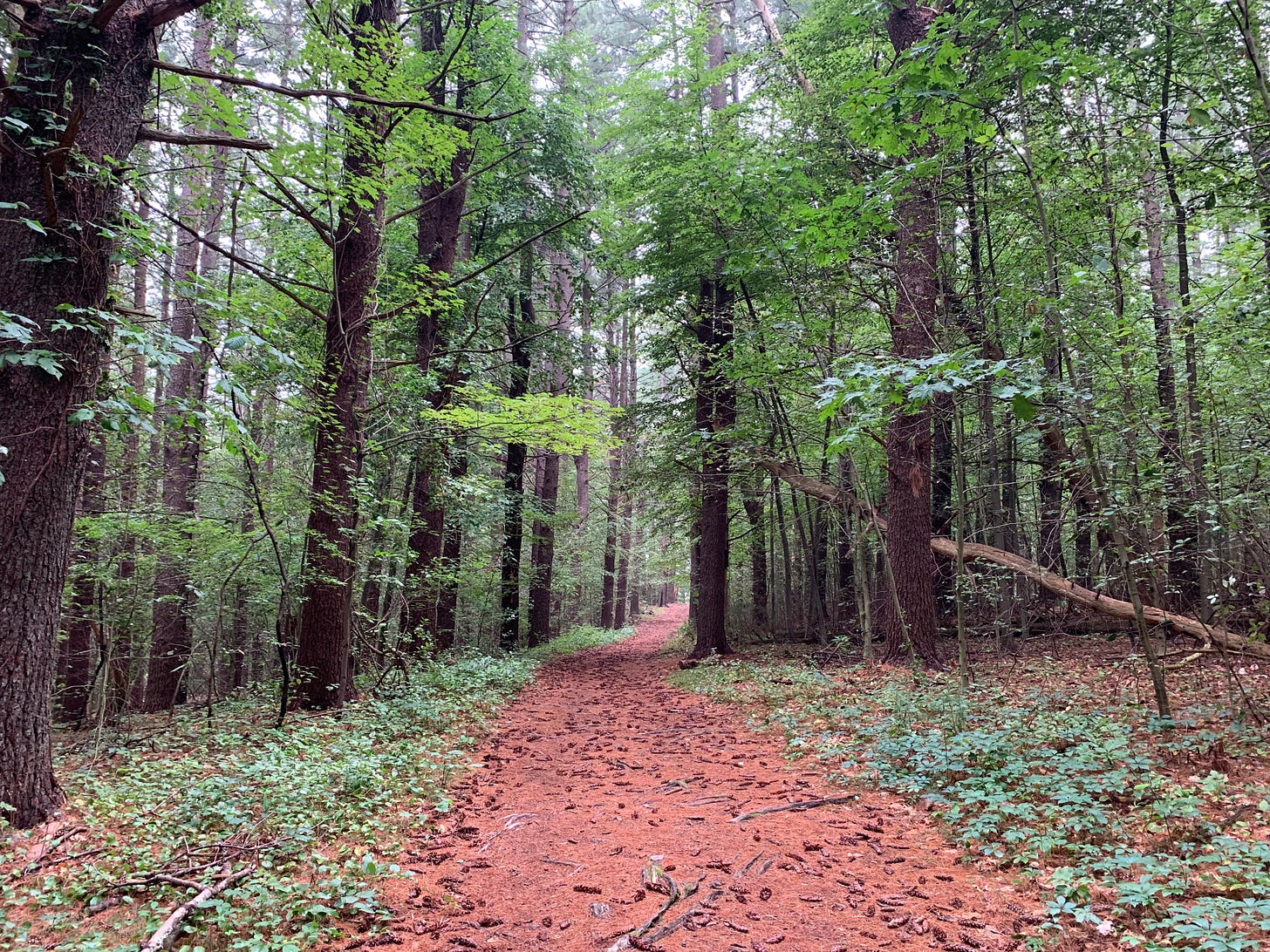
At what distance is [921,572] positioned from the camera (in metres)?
9.19

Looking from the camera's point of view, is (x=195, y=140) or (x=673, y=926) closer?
(x=673, y=926)

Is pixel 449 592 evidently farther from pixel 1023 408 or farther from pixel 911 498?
pixel 1023 408

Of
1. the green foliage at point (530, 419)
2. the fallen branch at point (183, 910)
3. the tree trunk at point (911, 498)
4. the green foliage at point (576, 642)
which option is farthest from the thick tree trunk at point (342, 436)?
the green foliage at point (576, 642)

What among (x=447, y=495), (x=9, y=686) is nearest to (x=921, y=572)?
(x=447, y=495)

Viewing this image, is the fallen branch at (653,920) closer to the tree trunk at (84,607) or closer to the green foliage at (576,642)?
the tree trunk at (84,607)

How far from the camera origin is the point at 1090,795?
419 cm

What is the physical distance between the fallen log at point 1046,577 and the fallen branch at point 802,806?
→ 258 centimetres

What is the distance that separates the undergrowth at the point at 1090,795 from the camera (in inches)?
116

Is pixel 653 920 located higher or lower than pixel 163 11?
lower

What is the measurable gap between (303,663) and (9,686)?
3776 mm

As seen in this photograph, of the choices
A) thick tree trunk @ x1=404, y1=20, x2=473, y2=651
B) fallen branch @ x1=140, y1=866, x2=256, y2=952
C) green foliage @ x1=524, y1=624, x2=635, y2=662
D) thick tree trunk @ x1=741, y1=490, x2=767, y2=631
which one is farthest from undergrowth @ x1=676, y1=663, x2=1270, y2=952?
green foliage @ x1=524, y1=624, x2=635, y2=662

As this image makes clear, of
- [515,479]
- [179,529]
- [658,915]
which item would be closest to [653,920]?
[658,915]

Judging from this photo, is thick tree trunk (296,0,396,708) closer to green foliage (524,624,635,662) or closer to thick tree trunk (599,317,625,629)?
green foliage (524,624,635,662)

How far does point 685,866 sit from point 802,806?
1.36 m
